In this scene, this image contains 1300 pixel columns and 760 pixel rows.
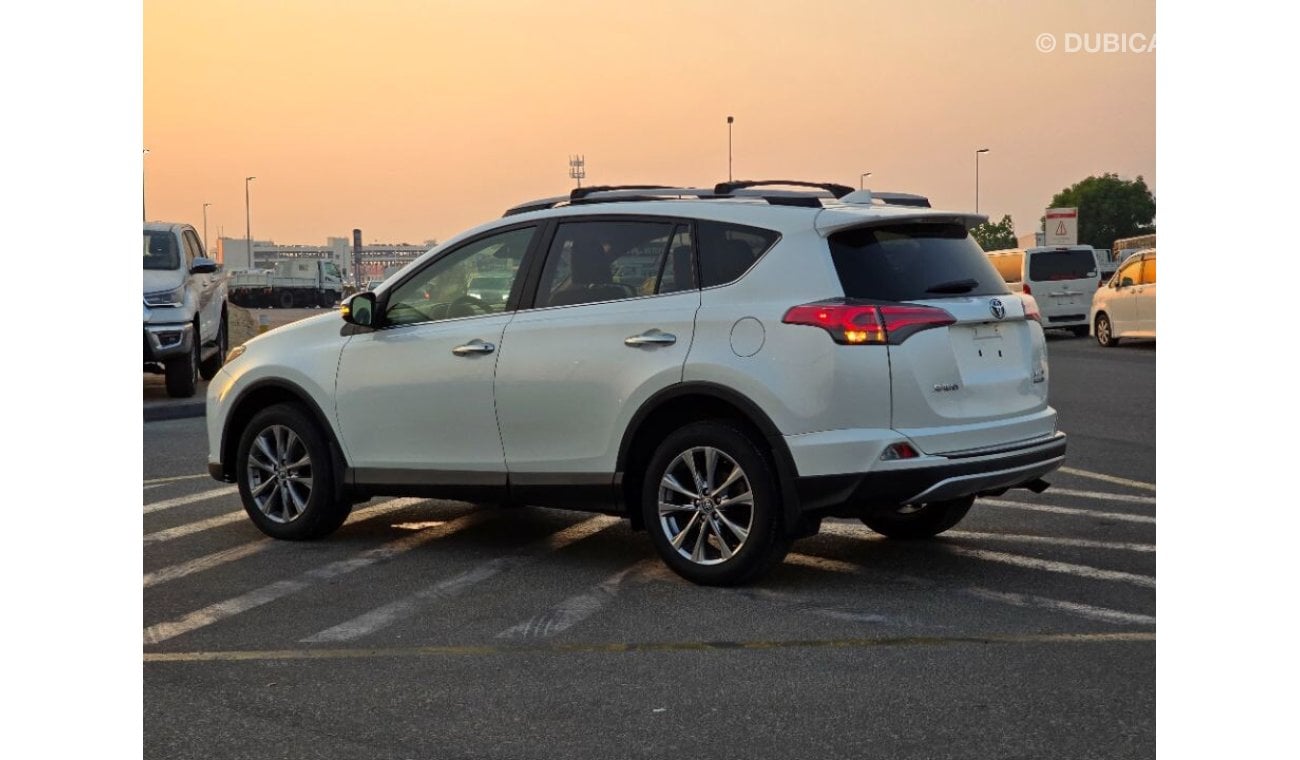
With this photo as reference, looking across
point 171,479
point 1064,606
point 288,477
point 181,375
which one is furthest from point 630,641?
point 181,375

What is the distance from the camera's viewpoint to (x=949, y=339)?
698 cm

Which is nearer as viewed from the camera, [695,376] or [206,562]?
[695,376]

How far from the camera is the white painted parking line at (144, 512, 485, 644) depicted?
21.5 feet

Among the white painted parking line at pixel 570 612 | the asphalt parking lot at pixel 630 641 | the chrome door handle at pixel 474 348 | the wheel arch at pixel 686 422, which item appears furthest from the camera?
the chrome door handle at pixel 474 348

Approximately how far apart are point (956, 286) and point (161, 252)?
1295 cm

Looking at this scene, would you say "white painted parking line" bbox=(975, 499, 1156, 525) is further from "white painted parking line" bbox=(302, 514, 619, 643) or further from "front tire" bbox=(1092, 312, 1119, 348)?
"front tire" bbox=(1092, 312, 1119, 348)

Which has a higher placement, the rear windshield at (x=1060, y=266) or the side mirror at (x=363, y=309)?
the rear windshield at (x=1060, y=266)

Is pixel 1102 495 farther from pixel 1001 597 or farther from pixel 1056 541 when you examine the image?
pixel 1001 597

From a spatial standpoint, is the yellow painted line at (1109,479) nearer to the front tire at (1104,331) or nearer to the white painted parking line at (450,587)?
the white painted parking line at (450,587)

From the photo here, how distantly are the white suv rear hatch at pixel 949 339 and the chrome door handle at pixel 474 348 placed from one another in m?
1.80

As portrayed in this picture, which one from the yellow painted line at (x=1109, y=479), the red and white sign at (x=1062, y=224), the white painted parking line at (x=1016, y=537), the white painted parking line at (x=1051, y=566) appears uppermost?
the red and white sign at (x=1062, y=224)

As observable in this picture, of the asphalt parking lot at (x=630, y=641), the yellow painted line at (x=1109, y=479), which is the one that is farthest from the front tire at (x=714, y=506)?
the yellow painted line at (x=1109, y=479)

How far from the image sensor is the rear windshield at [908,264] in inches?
275

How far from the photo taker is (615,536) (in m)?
8.70
